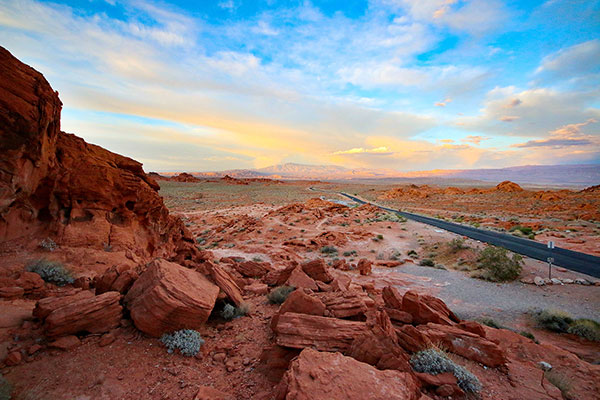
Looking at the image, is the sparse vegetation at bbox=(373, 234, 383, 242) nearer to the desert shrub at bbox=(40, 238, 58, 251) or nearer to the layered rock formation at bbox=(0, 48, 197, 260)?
the layered rock formation at bbox=(0, 48, 197, 260)

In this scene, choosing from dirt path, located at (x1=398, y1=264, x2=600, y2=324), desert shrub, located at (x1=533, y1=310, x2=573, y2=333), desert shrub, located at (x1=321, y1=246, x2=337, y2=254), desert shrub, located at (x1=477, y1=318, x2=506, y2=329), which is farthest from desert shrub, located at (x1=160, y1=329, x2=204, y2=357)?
desert shrub, located at (x1=321, y1=246, x2=337, y2=254)

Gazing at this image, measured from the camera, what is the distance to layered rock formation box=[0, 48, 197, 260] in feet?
22.0

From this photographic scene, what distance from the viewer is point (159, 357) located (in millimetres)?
5078

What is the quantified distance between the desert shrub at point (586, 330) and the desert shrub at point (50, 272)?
15.7m

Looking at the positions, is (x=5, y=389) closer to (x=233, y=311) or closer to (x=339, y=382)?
(x=233, y=311)

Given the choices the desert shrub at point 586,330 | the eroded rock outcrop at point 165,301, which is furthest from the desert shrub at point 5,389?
the desert shrub at point 586,330

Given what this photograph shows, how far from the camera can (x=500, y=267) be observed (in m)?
14.6

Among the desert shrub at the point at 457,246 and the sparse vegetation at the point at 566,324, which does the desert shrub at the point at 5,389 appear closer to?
the sparse vegetation at the point at 566,324

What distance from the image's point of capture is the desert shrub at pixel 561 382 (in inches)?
199

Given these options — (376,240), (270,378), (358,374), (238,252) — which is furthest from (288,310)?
(376,240)

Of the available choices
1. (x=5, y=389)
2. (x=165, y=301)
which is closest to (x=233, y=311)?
(x=165, y=301)

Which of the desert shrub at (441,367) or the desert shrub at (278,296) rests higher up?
the desert shrub at (441,367)

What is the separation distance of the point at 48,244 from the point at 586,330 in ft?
57.5

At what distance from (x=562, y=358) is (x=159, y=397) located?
9.15 metres
